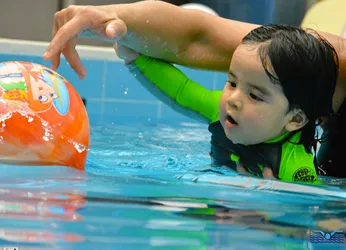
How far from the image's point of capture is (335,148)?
2301 mm

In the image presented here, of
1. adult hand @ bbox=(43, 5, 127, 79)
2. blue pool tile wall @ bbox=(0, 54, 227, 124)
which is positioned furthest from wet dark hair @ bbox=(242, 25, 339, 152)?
blue pool tile wall @ bbox=(0, 54, 227, 124)

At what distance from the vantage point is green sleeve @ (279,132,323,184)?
80.7 inches

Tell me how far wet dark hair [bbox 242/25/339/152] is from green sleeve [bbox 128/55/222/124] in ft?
1.08

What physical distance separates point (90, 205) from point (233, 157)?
0.96 metres

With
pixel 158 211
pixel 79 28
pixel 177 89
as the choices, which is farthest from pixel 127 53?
pixel 158 211

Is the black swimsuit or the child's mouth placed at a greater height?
the child's mouth

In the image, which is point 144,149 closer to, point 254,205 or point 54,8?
point 254,205

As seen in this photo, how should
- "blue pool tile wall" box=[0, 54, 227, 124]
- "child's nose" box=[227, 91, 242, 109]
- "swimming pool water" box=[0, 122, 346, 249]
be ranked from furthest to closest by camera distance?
"blue pool tile wall" box=[0, 54, 227, 124] < "child's nose" box=[227, 91, 242, 109] < "swimming pool water" box=[0, 122, 346, 249]

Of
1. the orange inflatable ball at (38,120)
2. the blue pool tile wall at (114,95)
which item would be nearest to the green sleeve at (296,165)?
the orange inflatable ball at (38,120)

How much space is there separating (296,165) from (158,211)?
0.84m

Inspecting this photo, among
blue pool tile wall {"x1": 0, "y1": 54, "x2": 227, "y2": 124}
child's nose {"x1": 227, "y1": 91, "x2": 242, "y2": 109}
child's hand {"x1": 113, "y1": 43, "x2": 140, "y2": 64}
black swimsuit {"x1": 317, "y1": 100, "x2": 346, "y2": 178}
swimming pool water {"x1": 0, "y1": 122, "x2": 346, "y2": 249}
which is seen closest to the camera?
swimming pool water {"x1": 0, "y1": 122, "x2": 346, "y2": 249}

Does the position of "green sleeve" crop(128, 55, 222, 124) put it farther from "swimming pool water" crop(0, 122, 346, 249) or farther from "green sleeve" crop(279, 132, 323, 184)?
"swimming pool water" crop(0, 122, 346, 249)

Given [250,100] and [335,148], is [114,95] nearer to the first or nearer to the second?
[335,148]

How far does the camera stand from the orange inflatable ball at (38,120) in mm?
1838
